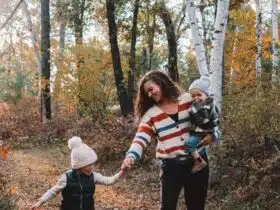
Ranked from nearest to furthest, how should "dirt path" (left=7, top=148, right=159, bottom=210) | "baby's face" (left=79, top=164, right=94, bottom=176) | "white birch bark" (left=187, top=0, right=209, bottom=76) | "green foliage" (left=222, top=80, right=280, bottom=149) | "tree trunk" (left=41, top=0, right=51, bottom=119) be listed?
1. "baby's face" (left=79, top=164, right=94, bottom=176)
2. "green foliage" (left=222, top=80, right=280, bottom=149)
3. "dirt path" (left=7, top=148, right=159, bottom=210)
4. "white birch bark" (left=187, top=0, right=209, bottom=76)
5. "tree trunk" (left=41, top=0, right=51, bottom=119)

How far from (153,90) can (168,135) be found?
454mm

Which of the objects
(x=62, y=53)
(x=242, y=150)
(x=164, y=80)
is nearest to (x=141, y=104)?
(x=164, y=80)

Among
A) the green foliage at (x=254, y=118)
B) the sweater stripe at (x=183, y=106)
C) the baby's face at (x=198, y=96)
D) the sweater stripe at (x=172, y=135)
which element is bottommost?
the green foliage at (x=254, y=118)

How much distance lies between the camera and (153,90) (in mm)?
4773

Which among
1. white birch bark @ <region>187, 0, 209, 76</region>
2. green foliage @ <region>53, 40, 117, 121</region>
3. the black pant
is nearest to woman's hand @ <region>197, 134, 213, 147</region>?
the black pant

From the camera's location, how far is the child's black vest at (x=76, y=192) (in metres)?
4.77

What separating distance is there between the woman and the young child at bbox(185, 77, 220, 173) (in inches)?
2.4

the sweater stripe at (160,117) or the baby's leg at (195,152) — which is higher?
the sweater stripe at (160,117)

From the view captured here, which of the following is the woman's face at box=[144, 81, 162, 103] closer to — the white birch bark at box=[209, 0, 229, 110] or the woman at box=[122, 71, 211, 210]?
the woman at box=[122, 71, 211, 210]

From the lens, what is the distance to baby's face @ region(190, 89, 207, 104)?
192 inches

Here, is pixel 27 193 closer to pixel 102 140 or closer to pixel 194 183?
pixel 102 140

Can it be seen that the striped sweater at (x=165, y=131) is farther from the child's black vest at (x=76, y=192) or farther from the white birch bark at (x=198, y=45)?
the white birch bark at (x=198, y=45)

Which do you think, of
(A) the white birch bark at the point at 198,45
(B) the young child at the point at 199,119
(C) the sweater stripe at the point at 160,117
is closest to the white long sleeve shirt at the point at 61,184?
(C) the sweater stripe at the point at 160,117

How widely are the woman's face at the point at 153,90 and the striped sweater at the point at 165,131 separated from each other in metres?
0.10
